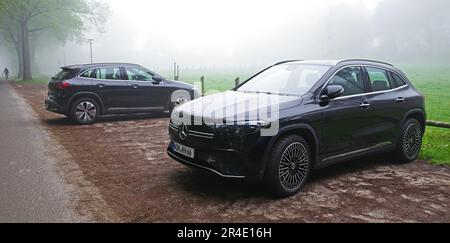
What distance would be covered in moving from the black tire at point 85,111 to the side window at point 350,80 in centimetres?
767

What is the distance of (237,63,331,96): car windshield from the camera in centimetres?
619

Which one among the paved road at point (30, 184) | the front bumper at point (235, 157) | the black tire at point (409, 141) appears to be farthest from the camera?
the black tire at point (409, 141)

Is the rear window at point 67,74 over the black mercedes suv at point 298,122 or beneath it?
over

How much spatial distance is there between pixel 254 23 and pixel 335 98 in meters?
126

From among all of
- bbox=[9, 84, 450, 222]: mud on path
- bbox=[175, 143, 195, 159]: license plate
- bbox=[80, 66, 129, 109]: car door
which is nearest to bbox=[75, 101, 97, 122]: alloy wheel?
bbox=[80, 66, 129, 109]: car door

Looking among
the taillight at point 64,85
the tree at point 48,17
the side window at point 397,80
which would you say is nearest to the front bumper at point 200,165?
the side window at point 397,80

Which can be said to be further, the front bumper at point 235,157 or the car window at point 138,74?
the car window at point 138,74

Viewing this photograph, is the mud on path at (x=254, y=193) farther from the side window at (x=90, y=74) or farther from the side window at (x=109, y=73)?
the side window at (x=109, y=73)

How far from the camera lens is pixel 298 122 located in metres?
5.55

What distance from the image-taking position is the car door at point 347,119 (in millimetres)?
5969

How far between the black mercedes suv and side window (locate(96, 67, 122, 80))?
6272 mm

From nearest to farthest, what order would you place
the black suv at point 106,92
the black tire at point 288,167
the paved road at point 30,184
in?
the paved road at point 30,184
the black tire at point 288,167
the black suv at point 106,92

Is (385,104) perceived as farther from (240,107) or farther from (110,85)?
(110,85)

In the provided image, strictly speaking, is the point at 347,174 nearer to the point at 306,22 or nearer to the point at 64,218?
the point at 64,218
